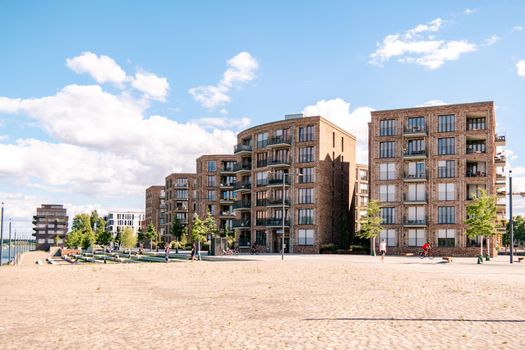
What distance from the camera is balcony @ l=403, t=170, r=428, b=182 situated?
215ft

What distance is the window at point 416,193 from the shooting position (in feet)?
216

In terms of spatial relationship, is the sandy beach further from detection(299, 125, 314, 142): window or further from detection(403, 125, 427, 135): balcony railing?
detection(299, 125, 314, 142): window

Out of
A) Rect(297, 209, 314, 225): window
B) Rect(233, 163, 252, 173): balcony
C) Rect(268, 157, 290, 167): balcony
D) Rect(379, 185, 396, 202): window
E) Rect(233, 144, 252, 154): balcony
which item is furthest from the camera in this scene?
Rect(233, 163, 252, 173): balcony

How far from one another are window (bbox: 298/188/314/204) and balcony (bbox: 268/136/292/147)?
6586 mm

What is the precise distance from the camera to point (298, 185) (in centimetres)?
7150

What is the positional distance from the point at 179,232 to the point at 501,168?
64.7 metres

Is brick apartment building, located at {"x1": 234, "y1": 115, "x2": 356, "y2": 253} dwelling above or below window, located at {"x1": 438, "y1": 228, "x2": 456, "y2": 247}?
above

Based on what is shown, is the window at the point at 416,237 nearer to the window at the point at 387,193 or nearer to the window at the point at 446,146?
the window at the point at 387,193

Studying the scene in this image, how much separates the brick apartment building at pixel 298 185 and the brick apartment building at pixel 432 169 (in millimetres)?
6745

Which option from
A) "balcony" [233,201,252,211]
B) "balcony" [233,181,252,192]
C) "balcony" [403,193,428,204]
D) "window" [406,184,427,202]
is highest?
"balcony" [233,181,252,192]

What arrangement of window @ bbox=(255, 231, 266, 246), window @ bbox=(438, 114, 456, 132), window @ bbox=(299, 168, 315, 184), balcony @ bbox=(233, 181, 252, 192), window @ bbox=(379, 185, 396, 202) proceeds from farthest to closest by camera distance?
balcony @ bbox=(233, 181, 252, 192), window @ bbox=(255, 231, 266, 246), window @ bbox=(299, 168, 315, 184), window @ bbox=(379, 185, 396, 202), window @ bbox=(438, 114, 456, 132)

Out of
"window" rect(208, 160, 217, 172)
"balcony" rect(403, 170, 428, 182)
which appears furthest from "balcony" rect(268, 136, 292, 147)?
"window" rect(208, 160, 217, 172)

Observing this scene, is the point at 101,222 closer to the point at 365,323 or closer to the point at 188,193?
the point at 188,193

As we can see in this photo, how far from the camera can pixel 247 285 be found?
2188 centimetres
